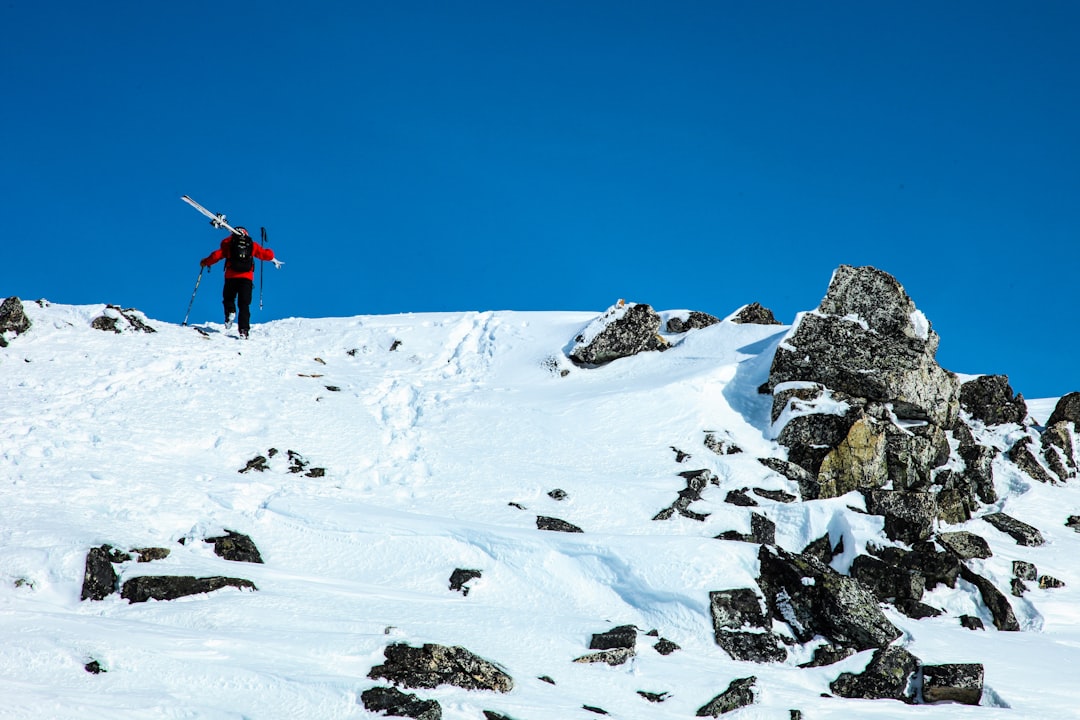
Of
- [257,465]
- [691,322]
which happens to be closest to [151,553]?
[257,465]

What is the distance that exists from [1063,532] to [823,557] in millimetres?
6245

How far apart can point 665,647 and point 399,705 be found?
3.56 metres

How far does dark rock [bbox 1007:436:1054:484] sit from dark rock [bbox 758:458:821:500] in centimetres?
632

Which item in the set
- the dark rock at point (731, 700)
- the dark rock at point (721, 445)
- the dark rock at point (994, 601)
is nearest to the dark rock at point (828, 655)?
the dark rock at point (731, 700)

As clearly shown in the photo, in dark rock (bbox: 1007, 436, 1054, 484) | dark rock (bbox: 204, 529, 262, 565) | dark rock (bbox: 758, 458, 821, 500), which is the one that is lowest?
dark rock (bbox: 204, 529, 262, 565)

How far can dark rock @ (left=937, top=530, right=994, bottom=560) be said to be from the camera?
13195 mm

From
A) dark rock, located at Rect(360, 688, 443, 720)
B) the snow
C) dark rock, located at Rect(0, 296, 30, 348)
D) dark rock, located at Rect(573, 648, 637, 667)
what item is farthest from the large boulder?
dark rock, located at Rect(0, 296, 30, 348)

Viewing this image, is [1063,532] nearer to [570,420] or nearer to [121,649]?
[570,420]

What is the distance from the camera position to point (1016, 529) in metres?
14.7

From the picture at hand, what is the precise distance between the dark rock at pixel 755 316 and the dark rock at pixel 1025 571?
1093 centimetres

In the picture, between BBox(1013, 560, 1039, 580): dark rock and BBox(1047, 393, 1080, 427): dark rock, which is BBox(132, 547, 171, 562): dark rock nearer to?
BBox(1013, 560, 1039, 580): dark rock

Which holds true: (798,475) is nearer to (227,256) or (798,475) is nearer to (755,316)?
(755,316)

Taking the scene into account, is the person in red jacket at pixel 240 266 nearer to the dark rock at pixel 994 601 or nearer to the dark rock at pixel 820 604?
the dark rock at pixel 820 604

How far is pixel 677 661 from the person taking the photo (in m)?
8.65
